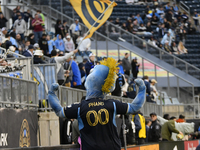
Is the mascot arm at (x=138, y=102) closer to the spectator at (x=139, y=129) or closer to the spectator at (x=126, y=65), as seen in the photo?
the spectator at (x=139, y=129)

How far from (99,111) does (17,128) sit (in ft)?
14.9

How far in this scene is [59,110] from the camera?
16.0 feet

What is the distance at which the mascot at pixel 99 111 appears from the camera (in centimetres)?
476

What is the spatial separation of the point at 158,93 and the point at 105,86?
14.4 m

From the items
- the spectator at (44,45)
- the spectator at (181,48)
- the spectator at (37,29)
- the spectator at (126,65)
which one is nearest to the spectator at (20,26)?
the spectator at (37,29)

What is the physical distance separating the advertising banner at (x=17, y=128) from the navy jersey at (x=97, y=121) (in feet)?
12.0

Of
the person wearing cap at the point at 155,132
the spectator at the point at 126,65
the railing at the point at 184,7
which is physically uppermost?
the railing at the point at 184,7

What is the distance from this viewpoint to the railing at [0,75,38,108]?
28.7ft

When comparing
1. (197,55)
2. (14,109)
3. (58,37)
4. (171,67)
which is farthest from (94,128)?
(197,55)

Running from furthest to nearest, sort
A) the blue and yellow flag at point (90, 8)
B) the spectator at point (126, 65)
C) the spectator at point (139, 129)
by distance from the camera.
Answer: the spectator at point (126, 65)
the spectator at point (139, 129)
the blue and yellow flag at point (90, 8)

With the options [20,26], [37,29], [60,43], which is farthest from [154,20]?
[20,26]

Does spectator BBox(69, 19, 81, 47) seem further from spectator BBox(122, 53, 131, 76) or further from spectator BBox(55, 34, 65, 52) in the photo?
spectator BBox(122, 53, 131, 76)

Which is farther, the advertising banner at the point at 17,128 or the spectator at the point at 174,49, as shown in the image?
the spectator at the point at 174,49

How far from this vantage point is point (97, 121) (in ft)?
15.6
